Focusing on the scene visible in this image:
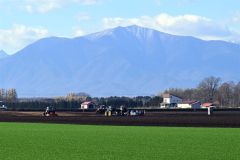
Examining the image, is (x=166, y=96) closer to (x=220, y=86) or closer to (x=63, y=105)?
(x=220, y=86)

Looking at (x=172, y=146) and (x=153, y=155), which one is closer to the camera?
(x=153, y=155)

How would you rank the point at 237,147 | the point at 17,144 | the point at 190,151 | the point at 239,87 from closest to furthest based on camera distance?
the point at 190,151, the point at 237,147, the point at 17,144, the point at 239,87

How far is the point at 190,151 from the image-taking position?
23688 mm

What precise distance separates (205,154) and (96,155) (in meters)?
4.09

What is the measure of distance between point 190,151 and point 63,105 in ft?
378

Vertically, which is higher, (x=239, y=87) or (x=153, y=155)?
(x=239, y=87)

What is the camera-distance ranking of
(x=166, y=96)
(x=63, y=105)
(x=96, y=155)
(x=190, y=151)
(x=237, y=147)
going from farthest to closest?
1. (x=166, y=96)
2. (x=63, y=105)
3. (x=237, y=147)
4. (x=190, y=151)
5. (x=96, y=155)

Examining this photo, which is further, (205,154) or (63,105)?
(63,105)

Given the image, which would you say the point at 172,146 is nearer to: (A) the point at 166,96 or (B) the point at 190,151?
(B) the point at 190,151

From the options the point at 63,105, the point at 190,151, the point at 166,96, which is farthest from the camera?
the point at 166,96

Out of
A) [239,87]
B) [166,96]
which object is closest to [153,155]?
[166,96]

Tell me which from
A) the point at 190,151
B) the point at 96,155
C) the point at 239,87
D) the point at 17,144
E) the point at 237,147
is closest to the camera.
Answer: the point at 96,155

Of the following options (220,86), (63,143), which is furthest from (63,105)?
(63,143)

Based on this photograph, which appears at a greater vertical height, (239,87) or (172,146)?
(239,87)
